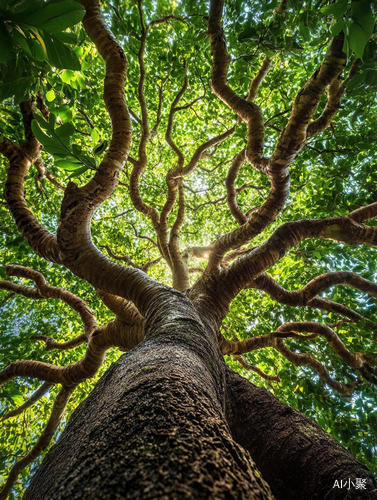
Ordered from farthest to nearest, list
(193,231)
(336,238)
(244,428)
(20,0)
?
(193,231)
(336,238)
(244,428)
(20,0)

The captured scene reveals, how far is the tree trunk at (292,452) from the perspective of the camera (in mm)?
1150

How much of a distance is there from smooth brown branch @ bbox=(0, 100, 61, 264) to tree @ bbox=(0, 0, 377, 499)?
18 millimetres

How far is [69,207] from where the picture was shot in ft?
6.27

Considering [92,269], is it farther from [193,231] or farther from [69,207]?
[193,231]

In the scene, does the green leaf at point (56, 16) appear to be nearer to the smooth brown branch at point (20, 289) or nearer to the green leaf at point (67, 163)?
the green leaf at point (67, 163)

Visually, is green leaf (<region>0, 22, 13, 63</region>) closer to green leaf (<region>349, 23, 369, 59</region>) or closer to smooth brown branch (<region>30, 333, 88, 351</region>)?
green leaf (<region>349, 23, 369, 59</region>)

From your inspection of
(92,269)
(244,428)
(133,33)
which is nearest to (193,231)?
(133,33)

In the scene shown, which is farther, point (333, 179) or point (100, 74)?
point (100, 74)

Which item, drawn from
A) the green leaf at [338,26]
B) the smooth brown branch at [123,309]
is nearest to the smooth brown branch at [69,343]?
the smooth brown branch at [123,309]

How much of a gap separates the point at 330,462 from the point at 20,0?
2367mm

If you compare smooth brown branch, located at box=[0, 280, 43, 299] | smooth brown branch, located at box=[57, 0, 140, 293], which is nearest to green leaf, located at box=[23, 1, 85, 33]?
smooth brown branch, located at box=[57, 0, 140, 293]

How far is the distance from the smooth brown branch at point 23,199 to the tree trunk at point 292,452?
194cm

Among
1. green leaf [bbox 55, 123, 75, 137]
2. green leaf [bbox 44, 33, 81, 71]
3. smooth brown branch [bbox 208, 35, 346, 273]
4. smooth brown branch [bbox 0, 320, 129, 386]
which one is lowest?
smooth brown branch [bbox 0, 320, 129, 386]

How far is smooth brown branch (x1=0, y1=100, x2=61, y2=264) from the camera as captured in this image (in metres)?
2.14
